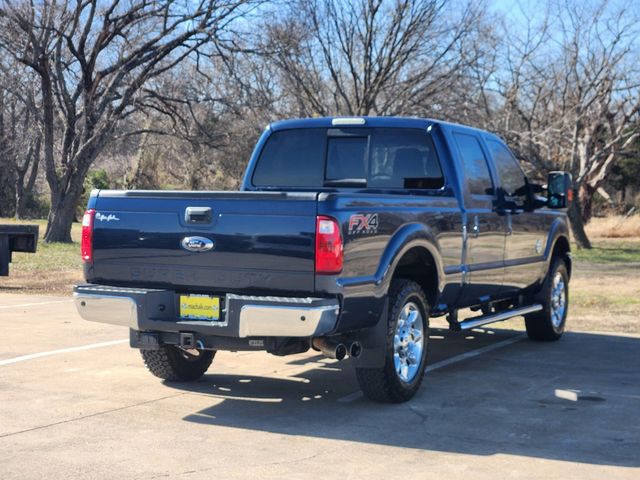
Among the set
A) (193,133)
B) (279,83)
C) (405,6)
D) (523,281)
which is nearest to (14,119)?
(193,133)

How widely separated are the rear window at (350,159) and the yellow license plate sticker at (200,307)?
2.24 metres

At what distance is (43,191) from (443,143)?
50.9 meters

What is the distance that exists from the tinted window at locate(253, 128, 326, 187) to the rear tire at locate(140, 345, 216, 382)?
5.58ft

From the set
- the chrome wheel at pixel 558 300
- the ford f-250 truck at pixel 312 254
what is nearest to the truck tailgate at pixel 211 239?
the ford f-250 truck at pixel 312 254

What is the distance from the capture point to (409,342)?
24.1 ft

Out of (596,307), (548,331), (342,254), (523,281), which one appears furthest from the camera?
(596,307)

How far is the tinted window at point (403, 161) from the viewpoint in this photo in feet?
27.4

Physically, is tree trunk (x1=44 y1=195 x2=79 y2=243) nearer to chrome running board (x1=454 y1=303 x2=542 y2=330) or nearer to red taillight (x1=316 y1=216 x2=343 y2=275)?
chrome running board (x1=454 y1=303 x2=542 y2=330)

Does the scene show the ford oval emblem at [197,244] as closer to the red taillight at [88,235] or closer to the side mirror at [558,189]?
the red taillight at [88,235]

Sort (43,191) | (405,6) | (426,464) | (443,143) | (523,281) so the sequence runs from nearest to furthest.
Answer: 1. (426,464)
2. (443,143)
3. (523,281)
4. (405,6)
5. (43,191)

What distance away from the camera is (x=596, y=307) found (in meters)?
13.8

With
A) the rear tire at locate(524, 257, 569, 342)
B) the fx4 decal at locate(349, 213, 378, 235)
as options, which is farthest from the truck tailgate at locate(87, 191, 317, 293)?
the rear tire at locate(524, 257, 569, 342)

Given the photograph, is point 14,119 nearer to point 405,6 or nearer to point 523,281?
point 405,6

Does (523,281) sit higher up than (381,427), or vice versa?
(523,281)
